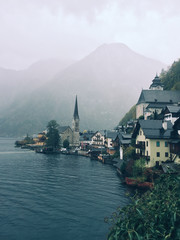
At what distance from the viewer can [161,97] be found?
114062 millimetres

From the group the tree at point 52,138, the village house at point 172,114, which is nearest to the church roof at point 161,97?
the village house at point 172,114

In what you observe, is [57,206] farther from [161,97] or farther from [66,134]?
[66,134]

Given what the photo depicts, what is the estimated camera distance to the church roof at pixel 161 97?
4407 inches

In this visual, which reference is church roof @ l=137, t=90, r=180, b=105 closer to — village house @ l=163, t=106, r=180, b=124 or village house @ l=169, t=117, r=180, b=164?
village house @ l=163, t=106, r=180, b=124

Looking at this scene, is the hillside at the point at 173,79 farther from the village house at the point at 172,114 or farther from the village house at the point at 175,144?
the village house at the point at 175,144

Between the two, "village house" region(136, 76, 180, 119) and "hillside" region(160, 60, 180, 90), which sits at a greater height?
"hillside" region(160, 60, 180, 90)

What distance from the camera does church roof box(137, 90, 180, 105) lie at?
367 feet

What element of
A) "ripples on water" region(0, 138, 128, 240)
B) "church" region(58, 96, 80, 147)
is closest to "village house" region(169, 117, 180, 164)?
"ripples on water" region(0, 138, 128, 240)

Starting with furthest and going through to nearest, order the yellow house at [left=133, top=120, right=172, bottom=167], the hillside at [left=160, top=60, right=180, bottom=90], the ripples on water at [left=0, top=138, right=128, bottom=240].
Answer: the hillside at [left=160, top=60, right=180, bottom=90], the yellow house at [left=133, top=120, right=172, bottom=167], the ripples on water at [left=0, top=138, right=128, bottom=240]

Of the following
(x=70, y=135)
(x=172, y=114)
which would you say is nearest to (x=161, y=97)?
(x=172, y=114)

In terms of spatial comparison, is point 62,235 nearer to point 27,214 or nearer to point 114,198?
point 27,214

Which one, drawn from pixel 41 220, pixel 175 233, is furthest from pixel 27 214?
pixel 175 233

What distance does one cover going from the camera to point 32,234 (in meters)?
25.8

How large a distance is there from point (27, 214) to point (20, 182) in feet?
72.5
